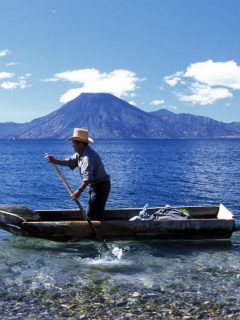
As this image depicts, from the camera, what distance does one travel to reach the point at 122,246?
16500mm

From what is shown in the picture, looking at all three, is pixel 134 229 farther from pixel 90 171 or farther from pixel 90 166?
pixel 90 166

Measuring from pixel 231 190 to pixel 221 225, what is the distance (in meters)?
25.4

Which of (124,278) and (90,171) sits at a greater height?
(90,171)

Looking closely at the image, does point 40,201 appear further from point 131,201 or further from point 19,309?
point 19,309

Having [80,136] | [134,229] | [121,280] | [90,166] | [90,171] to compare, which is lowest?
[121,280]

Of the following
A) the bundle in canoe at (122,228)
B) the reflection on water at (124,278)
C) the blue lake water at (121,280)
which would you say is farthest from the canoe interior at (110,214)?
the bundle in canoe at (122,228)

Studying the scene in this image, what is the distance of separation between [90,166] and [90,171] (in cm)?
17

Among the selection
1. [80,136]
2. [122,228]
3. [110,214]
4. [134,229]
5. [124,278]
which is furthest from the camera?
[110,214]

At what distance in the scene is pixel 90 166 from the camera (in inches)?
622

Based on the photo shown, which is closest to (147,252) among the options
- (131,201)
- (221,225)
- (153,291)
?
(221,225)

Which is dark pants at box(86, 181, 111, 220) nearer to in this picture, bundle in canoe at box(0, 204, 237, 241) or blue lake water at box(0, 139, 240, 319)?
bundle in canoe at box(0, 204, 237, 241)

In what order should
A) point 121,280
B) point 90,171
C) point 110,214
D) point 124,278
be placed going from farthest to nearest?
1. point 110,214
2. point 90,171
3. point 124,278
4. point 121,280

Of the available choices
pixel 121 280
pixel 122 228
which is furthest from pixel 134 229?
pixel 121 280

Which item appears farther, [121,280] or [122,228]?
[122,228]
